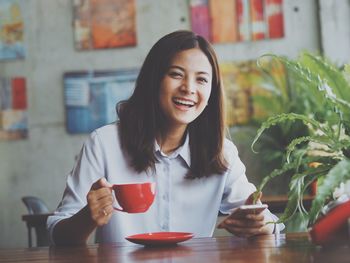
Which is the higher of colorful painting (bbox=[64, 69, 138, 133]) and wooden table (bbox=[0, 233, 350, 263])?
colorful painting (bbox=[64, 69, 138, 133])

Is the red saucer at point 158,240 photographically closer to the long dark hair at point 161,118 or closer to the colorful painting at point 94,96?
the long dark hair at point 161,118

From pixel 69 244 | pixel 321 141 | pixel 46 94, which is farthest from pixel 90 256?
pixel 46 94

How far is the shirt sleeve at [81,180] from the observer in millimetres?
1856

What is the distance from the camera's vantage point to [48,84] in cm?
529

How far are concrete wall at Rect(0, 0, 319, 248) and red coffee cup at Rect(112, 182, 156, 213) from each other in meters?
3.74

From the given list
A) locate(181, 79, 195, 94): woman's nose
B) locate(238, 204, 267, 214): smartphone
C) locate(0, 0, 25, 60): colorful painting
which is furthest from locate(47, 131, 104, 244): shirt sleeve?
locate(0, 0, 25, 60): colorful painting

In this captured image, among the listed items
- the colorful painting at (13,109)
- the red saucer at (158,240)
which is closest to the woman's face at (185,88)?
the red saucer at (158,240)

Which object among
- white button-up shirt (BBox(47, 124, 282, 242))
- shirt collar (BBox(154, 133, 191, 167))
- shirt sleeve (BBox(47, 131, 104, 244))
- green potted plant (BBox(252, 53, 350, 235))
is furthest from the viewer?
shirt collar (BBox(154, 133, 191, 167))

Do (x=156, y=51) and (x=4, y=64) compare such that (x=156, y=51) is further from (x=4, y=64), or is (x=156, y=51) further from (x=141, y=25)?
(x=4, y=64)

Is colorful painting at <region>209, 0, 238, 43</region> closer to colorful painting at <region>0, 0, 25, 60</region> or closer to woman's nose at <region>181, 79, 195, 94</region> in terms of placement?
colorful painting at <region>0, 0, 25, 60</region>

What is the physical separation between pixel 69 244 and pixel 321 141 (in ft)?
2.69

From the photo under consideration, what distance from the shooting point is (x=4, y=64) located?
5.32 metres

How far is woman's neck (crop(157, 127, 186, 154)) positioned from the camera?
2.13 m

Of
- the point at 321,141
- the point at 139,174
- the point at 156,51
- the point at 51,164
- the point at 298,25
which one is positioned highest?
the point at 298,25
